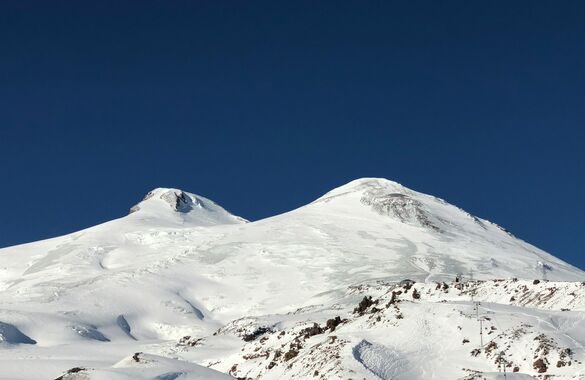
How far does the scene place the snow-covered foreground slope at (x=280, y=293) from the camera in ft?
93.5

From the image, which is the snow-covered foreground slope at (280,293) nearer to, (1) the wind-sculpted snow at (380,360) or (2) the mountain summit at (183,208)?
(1) the wind-sculpted snow at (380,360)

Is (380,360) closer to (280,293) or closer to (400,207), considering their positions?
(280,293)

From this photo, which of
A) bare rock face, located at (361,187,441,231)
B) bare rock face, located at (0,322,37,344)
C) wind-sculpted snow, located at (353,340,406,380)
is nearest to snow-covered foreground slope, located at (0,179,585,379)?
wind-sculpted snow, located at (353,340,406,380)

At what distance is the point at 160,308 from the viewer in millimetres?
90688

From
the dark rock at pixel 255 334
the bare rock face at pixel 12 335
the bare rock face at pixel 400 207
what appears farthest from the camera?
the bare rock face at pixel 400 207

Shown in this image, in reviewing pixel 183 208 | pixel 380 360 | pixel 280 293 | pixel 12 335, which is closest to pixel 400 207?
pixel 280 293

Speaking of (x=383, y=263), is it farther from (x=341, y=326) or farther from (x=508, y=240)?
(x=341, y=326)

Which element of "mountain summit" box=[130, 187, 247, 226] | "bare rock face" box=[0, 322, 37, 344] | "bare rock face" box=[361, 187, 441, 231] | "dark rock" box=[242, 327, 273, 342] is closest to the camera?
"dark rock" box=[242, 327, 273, 342]

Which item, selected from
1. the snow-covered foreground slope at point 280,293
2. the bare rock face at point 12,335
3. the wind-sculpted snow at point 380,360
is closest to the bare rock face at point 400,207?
the snow-covered foreground slope at point 280,293

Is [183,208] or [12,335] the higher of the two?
[183,208]

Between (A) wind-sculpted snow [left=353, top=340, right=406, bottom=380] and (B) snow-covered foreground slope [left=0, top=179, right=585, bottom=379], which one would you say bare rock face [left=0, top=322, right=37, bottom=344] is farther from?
(A) wind-sculpted snow [left=353, top=340, right=406, bottom=380]

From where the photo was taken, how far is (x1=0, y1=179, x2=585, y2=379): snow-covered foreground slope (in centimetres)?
2850

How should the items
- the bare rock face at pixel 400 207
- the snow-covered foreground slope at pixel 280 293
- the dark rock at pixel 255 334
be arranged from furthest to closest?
the bare rock face at pixel 400 207, the dark rock at pixel 255 334, the snow-covered foreground slope at pixel 280 293

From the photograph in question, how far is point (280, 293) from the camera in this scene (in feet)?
320
